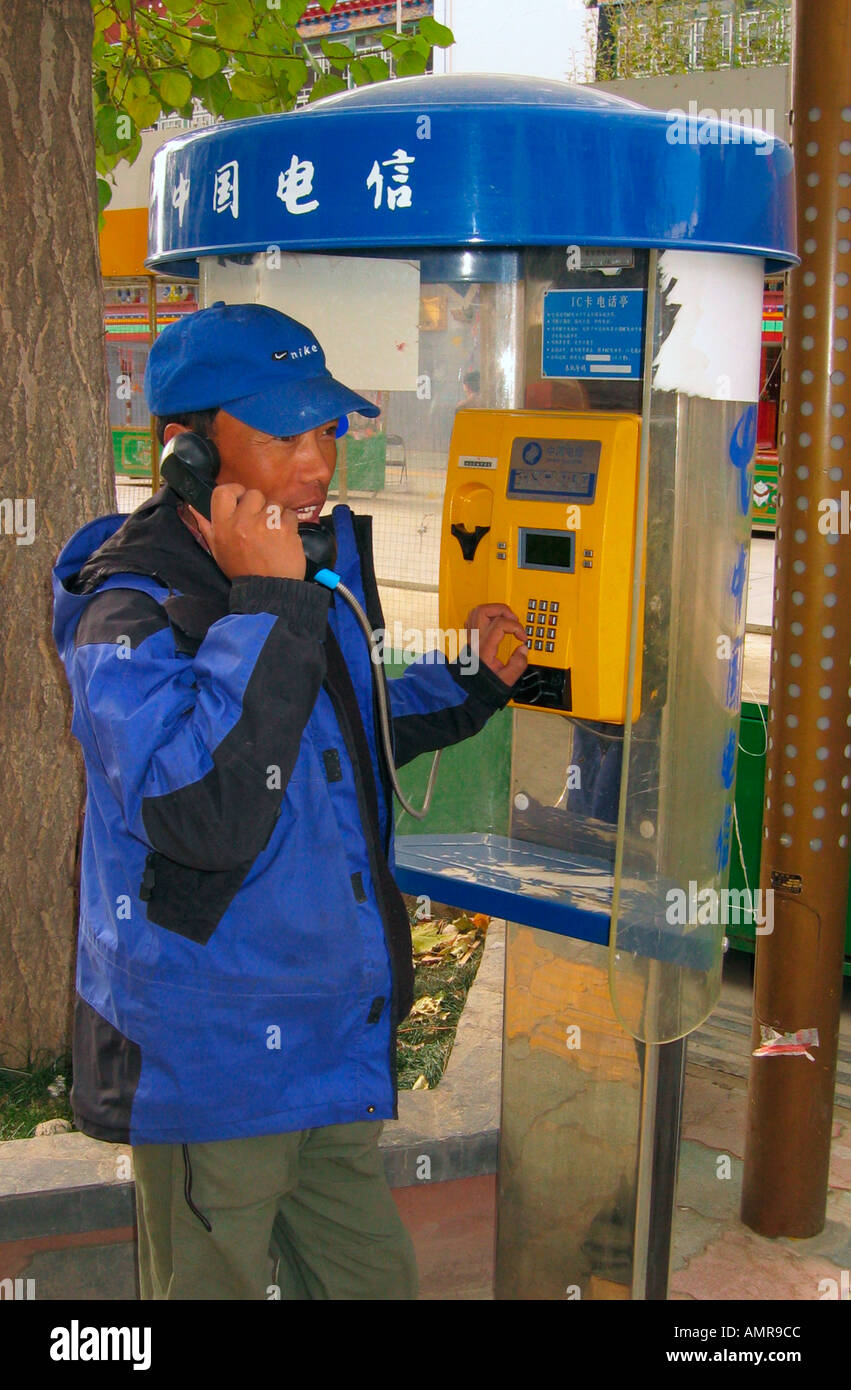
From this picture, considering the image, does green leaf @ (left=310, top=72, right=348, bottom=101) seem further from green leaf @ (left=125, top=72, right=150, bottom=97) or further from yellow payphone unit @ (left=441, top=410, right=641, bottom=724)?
yellow payphone unit @ (left=441, top=410, right=641, bottom=724)

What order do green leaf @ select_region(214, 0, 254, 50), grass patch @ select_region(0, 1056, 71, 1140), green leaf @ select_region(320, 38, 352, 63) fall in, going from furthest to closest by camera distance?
green leaf @ select_region(320, 38, 352, 63) < green leaf @ select_region(214, 0, 254, 50) < grass patch @ select_region(0, 1056, 71, 1140)

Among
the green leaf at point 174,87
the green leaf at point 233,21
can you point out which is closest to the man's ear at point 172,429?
the green leaf at point 233,21

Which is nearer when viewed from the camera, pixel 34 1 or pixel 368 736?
pixel 368 736

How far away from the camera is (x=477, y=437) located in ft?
8.25

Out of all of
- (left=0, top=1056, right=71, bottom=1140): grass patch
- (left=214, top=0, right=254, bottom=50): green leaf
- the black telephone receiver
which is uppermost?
(left=214, top=0, right=254, bottom=50): green leaf

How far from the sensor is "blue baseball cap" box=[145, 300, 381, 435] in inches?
72.0

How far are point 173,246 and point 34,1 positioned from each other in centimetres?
124

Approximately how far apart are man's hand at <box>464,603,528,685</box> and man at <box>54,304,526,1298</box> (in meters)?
0.49

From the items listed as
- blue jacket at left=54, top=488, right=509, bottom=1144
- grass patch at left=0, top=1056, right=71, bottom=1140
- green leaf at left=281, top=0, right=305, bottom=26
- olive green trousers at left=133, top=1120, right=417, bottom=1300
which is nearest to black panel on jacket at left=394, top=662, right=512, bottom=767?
blue jacket at left=54, top=488, right=509, bottom=1144

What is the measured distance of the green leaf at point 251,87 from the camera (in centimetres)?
388

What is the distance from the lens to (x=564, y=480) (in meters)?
2.33

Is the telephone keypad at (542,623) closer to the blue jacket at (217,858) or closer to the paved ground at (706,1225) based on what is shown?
the blue jacket at (217,858)
